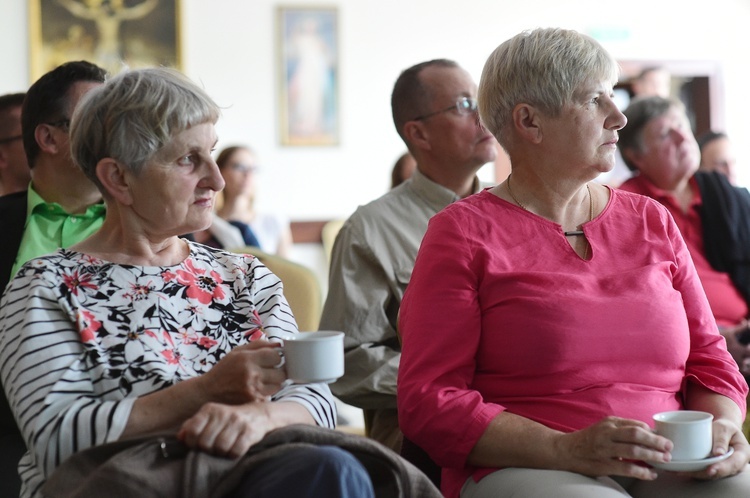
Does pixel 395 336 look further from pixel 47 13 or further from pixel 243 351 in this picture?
pixel 47 13

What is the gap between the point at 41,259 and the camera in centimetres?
156

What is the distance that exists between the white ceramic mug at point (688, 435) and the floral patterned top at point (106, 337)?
0.55 metres

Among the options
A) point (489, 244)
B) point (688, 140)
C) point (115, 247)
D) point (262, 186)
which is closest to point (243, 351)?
point (115, 247)

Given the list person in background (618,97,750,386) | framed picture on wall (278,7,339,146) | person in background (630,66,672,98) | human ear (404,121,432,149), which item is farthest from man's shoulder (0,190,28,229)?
person in background (630,66,672,98)

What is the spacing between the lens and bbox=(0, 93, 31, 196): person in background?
7.79ft

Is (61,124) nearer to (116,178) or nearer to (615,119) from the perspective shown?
(116,178)

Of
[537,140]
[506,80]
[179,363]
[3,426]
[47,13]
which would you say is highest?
[47,13]

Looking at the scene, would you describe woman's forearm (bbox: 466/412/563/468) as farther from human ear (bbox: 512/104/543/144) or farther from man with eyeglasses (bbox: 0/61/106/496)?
man with eyeglasses (bbox: 0/61/106/496)

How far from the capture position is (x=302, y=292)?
7.74 ft

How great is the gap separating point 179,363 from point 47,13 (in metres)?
4.65

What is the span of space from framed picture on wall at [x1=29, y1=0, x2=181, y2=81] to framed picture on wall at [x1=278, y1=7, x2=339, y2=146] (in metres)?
0.69

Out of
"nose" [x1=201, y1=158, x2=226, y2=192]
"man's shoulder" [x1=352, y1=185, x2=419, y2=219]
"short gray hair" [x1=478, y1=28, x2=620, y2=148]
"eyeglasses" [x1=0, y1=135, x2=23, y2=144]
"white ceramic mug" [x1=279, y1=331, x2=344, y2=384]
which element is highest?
"short gray hair" [x1=478, y1=28, x2=620, y2=148]


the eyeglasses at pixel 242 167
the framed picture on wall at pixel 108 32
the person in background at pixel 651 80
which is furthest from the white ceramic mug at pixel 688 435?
the person in background at pixel 651 80

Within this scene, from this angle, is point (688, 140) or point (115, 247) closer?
point (115, 247)
